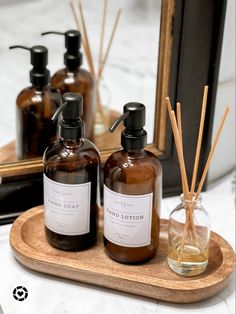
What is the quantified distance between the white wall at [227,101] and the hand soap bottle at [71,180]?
26 cm

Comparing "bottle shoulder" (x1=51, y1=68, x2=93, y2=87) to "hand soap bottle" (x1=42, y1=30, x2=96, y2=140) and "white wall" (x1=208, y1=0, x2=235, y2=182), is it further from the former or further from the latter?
"white wall" (x1=208, y1=0, x2=235, y2=182)

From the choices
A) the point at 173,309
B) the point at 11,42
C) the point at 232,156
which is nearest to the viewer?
the point at 173,309

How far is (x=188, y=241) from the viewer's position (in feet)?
2.77

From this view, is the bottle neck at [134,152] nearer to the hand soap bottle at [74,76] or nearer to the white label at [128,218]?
the white label at [128,218]

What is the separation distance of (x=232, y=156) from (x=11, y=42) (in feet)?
1.34

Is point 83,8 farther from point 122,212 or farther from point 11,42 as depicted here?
point 122,212

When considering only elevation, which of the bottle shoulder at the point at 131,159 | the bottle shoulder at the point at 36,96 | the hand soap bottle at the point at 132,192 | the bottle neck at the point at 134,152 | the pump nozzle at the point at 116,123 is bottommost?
the hand soap bottle at the point at 132,192

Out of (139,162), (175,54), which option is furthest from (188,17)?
(139,162)

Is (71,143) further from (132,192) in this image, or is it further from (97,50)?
(97,50)

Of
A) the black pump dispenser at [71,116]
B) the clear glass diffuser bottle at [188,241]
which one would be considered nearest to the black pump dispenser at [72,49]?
the black pump dispenser at [71,116]

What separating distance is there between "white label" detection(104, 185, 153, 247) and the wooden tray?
4cm

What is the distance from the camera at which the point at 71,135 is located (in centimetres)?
81

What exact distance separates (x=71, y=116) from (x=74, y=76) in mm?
176

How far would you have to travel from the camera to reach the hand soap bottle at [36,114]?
3.00ft
